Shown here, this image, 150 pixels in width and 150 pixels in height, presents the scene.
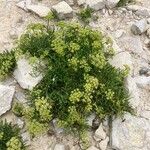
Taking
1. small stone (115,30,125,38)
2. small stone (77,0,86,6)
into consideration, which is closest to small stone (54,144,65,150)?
small stone (115,30,125,38)

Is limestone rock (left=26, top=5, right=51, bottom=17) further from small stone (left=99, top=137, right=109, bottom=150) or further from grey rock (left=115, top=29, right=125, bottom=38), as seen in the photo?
small stone (left=99, top=137, right=109, bottom=150)

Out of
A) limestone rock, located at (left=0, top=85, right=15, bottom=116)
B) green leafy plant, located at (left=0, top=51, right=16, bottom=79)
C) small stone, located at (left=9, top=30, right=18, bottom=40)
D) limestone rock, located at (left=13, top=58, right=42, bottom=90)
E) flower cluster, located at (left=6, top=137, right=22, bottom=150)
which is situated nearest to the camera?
flower cluster, located at (left=6, top=137, right=22, bottom=150)

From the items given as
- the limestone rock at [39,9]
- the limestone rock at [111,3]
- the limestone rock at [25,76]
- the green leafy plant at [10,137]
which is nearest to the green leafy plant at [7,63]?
the limestone rock at [25,76]

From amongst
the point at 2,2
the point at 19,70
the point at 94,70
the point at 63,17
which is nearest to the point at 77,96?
the point at 94,70

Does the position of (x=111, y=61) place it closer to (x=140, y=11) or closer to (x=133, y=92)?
(x=133, y=92)

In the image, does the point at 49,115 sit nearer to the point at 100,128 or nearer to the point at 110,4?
the point at 100,128

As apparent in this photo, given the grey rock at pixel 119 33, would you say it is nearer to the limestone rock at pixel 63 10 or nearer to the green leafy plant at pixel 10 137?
the limestone rock at pixel 63 10
